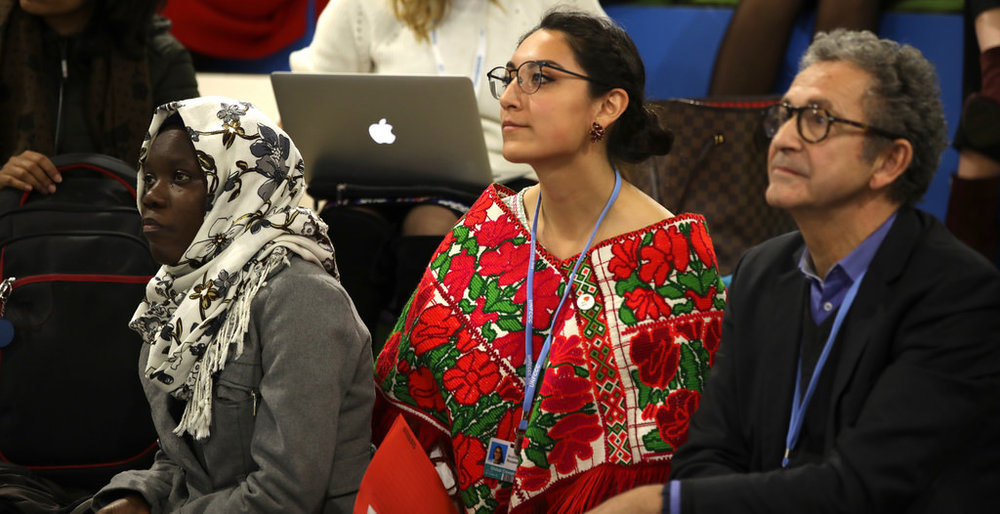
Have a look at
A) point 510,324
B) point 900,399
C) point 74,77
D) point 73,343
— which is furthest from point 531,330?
point 74,77

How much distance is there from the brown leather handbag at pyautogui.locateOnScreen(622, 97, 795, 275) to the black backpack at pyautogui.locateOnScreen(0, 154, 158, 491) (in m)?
1.52

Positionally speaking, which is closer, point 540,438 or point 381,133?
point 540,438

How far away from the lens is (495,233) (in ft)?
6.72

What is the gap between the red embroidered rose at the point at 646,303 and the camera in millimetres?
1861

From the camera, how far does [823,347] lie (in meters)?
1.46

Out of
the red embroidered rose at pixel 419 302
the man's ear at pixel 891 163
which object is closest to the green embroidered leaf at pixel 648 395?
the red embroidered rose at pixel 419 302

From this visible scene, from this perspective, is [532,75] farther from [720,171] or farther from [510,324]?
[720,171]

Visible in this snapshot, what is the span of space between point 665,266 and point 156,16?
1862mm

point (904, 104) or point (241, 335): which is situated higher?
point (904, 104)

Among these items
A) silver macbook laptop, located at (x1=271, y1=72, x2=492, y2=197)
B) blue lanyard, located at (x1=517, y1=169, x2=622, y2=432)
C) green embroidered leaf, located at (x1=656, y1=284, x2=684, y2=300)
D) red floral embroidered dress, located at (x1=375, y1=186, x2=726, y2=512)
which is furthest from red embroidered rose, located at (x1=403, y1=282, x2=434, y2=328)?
silver macbook laptop, located at (x1=271, y1=72, x2=492, y2=197)

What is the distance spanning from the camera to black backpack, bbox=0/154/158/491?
216cm

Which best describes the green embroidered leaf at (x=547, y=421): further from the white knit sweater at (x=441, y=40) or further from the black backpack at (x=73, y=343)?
the white knit sweater at (x=441, y=40)

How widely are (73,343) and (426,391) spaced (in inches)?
29.6

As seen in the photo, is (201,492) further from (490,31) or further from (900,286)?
(490,31)
